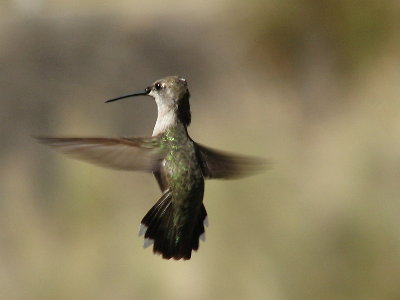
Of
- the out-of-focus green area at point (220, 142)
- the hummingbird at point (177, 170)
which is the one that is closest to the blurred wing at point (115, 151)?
the hummingbird at point (177, 170)

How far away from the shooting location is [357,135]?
195 inches

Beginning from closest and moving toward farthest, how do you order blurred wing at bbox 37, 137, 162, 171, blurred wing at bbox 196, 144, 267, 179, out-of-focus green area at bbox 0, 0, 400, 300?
blurred wing at bbox 37, 137, 162, 171, blurred wing at bbox 196, 144, 267, 179, out-of-focus green area at bbox 0, 0, 400, 300

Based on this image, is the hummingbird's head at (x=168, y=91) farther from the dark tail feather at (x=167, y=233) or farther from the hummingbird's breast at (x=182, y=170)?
the dark tail feather at (x=167, y=233)

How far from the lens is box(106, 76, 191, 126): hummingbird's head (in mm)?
1701

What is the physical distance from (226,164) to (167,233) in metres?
0.17

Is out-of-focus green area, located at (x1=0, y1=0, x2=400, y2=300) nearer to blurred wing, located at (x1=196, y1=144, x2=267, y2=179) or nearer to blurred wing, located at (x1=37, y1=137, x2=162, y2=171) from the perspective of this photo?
blurred wing, located at (x1=196, y1=144, x2=267, y2=179)

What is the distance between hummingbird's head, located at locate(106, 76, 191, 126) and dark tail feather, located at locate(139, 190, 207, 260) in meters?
0.16

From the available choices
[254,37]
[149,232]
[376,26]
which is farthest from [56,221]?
[149,232]

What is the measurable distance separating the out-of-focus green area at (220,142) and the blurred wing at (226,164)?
268cm

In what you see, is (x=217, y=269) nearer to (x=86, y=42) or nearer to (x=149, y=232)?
(x=86, y=42)

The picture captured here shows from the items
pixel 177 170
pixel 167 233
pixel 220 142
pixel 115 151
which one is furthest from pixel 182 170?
pixel 220 142

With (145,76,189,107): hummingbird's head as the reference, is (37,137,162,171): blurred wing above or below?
below

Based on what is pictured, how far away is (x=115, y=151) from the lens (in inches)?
61.5

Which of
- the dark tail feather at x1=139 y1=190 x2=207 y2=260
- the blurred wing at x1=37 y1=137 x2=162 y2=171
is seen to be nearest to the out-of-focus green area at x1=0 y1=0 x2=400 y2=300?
the dark tail feather at x1=139 y1=190 x2=207 y2=260
